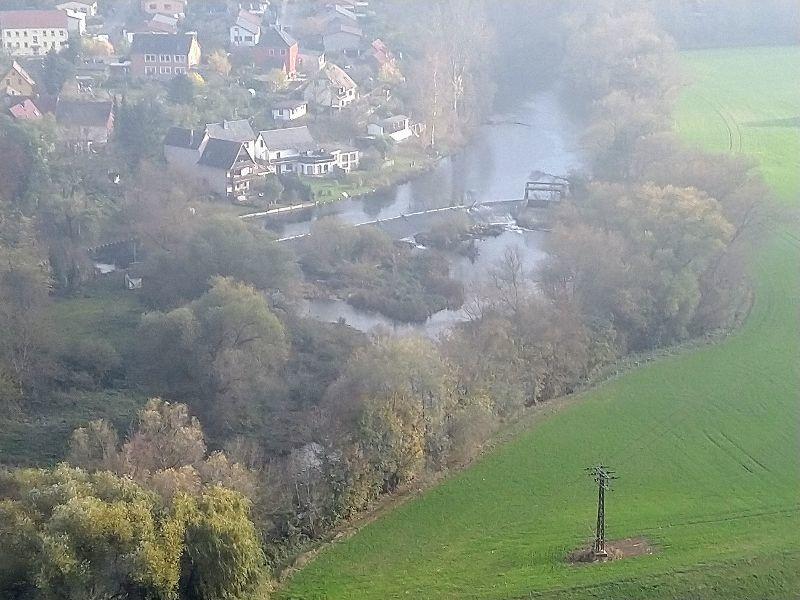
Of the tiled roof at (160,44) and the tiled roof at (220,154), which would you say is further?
the tiled roof at (160,44)

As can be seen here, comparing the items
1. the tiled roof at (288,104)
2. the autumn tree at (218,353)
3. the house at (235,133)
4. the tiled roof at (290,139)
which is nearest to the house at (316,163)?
the tiled roof at (290,139)

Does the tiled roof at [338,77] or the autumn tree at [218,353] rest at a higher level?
the tiled roof at [338,77]

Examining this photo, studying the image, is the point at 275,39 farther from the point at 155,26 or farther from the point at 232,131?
the point at 232,131

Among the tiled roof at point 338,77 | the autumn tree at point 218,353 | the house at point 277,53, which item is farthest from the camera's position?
the house at point 277,53

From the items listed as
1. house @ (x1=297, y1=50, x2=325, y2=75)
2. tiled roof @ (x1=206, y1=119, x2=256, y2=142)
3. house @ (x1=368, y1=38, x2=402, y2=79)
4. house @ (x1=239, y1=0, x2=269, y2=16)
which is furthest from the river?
house @ (x1=239, y1=0, x2=269, y2=16)

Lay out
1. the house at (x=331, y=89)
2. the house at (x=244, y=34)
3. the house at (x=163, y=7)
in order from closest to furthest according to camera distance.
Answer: the house at (x=331, y=89)
the house at (x=244, y=34)
the house at (x=163, y=7)

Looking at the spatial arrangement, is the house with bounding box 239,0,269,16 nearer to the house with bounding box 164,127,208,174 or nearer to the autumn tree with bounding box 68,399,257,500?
the house with bounding box 164,127,208,174

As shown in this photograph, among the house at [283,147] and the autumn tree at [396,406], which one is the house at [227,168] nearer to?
the house at [283,147]

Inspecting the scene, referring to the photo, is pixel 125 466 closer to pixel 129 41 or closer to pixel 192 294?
pixel 192 294
